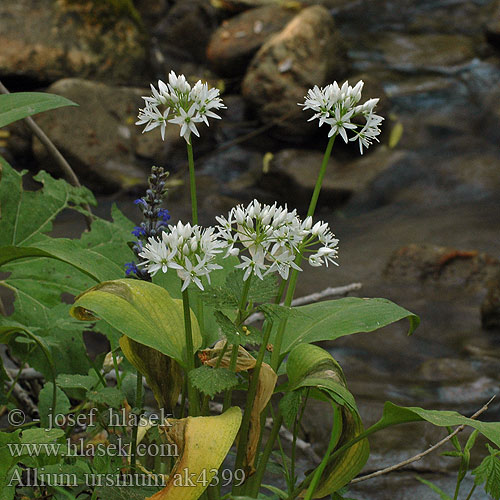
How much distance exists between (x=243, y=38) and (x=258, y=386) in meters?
8.07

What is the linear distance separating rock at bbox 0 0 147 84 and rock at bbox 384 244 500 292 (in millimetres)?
4739

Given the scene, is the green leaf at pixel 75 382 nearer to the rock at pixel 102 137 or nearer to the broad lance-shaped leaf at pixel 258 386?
the broad lance-shaped leaf at pixel 258 386

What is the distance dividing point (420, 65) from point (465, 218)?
322 cm

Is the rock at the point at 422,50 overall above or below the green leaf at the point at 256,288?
above

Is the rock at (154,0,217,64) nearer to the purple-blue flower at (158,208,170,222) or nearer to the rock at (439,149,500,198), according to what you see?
the rock at (439,149,500,198)

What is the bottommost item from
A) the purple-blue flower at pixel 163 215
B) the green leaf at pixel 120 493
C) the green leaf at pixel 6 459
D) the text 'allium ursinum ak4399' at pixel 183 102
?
the green leaf at pixel 120 493

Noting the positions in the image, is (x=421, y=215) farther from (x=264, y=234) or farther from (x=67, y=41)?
→ (x=264, y=234)

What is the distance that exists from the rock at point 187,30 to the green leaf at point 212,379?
8.97 meters

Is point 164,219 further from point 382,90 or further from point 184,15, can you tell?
point 184,15

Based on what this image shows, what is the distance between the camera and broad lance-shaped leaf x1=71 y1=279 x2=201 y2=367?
1.47 m

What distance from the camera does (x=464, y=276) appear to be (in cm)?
536

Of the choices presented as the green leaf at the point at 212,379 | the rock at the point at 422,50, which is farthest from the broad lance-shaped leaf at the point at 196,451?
the rock at the point at 422,50

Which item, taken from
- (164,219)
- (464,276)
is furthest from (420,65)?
(164,219)

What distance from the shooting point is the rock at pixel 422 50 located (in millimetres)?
8945
